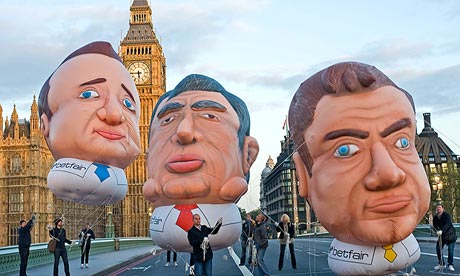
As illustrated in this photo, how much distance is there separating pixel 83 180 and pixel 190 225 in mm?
1890

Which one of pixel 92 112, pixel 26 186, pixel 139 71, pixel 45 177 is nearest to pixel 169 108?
pixel 92 112

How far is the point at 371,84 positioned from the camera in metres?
6.00

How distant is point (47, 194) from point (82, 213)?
4.64 metres

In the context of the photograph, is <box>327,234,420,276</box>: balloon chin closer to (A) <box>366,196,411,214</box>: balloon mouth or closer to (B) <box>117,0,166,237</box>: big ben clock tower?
(A) <box>366,196,411,214</box>: balloon mouth

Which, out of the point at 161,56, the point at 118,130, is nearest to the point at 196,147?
the point at 118,130

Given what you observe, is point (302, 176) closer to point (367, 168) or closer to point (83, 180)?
point (367, 168)

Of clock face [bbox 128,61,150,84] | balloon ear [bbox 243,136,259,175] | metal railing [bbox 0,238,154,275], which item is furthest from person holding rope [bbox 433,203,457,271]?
clock face [bbox 128,61,150,84]

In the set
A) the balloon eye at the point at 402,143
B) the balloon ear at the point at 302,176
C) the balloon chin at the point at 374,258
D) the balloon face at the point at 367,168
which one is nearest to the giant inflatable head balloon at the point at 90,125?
the balloon ear at the point at 302,176

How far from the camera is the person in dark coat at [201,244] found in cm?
791

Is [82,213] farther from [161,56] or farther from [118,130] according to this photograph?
[118,130]

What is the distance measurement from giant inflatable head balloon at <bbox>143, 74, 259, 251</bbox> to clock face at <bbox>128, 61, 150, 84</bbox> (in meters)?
60.9

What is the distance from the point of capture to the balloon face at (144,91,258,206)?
322 inches

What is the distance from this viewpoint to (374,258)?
592 centimetres

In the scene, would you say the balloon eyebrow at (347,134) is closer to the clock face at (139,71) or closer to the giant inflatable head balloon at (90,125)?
the giant inflatable head balloon at (90,125)
